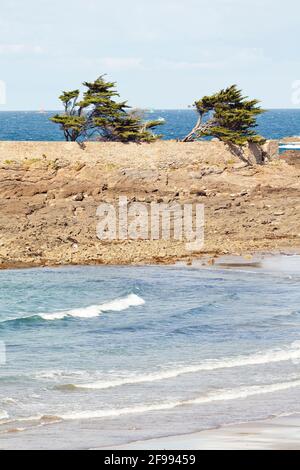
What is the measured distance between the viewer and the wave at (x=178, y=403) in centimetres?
1680

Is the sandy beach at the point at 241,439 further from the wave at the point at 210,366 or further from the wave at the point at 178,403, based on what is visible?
the wave at the point at 210,366

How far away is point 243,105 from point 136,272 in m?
Result: 19.4

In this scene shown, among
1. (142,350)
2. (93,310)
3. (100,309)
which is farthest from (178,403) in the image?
(100,309)

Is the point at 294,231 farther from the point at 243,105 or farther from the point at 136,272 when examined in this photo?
the point at 243,105

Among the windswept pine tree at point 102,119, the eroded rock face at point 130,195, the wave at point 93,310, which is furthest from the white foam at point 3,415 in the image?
the windswept pine tree at point 102,119

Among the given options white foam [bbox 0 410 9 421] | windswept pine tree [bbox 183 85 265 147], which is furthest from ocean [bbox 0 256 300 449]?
windswept pine tree [bbox 183 85 265 147]

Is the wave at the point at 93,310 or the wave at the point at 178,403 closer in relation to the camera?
the wave at the point at 178,403

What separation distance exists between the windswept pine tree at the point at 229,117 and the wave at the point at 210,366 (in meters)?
26.4

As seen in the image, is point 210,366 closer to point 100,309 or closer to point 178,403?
point 178,403

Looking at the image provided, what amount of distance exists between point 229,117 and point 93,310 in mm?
23282

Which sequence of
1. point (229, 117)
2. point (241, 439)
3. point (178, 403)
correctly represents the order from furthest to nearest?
1. point (229, 117)
2. point (178, 403)
3. point (241, 439)

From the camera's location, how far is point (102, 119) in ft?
155

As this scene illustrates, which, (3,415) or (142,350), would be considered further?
(142,350)

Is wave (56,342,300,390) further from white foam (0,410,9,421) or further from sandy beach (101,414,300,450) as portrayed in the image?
sandy beach (101,414,300,450)
